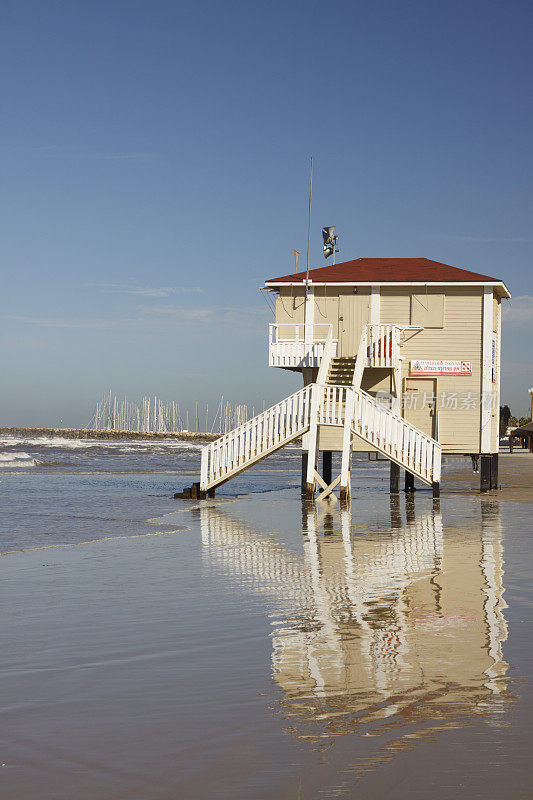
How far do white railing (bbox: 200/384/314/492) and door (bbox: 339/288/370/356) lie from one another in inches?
121

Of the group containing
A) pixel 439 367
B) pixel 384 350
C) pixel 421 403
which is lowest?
pixel 421 403

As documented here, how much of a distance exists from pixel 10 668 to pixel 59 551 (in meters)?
6.38

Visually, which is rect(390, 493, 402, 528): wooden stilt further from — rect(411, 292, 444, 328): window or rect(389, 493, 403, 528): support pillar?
rect(411, 292, 444, 328): window

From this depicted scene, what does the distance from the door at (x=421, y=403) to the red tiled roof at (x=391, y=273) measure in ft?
9.11

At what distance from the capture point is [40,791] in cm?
379

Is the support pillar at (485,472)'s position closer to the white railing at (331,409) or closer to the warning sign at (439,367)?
the warning sign at (439,367)

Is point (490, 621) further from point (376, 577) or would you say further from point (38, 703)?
point (38, 703)

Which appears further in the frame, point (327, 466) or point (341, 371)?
point (327, 466)

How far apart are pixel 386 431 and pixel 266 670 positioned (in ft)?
51.1

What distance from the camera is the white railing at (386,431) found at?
68.4 ft

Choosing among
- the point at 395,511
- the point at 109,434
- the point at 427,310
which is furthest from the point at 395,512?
the point at 109,434

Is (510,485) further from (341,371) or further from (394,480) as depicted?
(341,371)

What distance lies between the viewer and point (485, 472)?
25.2 meters

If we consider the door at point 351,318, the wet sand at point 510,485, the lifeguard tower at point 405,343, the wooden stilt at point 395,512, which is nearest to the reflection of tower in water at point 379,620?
the wooden stilt at point 395,512
